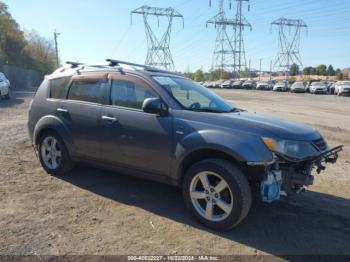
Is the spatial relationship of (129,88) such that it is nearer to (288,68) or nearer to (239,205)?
(239,205)

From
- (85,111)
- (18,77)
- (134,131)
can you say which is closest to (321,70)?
(18,77)

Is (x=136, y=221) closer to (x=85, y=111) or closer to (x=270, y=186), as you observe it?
(x=270, y=186)

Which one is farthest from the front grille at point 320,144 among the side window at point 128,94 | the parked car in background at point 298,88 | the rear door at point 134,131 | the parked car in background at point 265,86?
the parked car in background at point 265,86

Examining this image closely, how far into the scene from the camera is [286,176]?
15.5 ft

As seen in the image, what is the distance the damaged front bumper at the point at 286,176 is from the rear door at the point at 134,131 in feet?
4.01

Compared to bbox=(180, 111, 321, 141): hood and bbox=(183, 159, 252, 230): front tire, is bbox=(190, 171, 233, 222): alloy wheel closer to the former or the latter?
bbox=(183, 159, 252, 230): front tire

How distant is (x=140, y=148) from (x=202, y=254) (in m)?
1.71

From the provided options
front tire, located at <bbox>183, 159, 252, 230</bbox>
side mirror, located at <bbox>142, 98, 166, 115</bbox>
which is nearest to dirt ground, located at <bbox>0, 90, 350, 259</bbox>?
front tire, located at <bbox>183, 159, 252, 230</bbox>

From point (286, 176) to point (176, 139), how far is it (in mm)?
1327

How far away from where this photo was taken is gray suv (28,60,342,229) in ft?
15.0

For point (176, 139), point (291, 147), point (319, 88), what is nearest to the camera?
point (291, 147)

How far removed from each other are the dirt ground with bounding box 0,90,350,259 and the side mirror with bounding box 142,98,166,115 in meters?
1.24

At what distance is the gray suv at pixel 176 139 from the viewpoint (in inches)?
180

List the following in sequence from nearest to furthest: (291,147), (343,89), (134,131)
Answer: (291,147)
(134,131)
(343,89)
